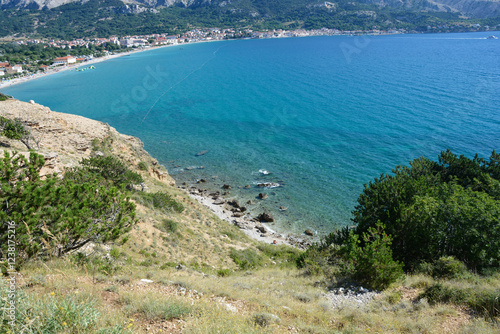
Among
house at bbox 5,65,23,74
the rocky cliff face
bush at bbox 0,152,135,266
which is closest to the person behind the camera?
bush at bbox 0,152,135,266

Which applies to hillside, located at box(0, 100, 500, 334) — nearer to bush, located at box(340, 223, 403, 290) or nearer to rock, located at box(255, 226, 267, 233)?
bush, located at box(340, 223, 403, 290)

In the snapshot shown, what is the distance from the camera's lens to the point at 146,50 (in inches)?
7200

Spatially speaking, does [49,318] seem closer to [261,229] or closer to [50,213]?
[50,213]

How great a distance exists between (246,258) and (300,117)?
147ft

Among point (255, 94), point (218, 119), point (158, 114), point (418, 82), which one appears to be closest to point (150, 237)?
point (218, 119)

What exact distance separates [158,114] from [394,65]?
279ft

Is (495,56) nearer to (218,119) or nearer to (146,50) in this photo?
(218,119)

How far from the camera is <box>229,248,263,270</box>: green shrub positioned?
18.9 meters

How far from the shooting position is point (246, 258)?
20312 millimetres

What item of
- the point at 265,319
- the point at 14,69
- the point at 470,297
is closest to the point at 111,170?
the point at 265,319

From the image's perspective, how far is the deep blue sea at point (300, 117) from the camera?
126 feet

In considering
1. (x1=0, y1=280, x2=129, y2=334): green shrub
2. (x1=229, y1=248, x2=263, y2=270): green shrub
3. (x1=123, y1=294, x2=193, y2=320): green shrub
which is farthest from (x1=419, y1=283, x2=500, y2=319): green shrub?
(x1=229, y1=248, x2=263, y2=270): green shrub

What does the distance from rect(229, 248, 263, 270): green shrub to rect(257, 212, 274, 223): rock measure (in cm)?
961

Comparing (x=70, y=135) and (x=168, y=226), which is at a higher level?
(x=70, y=135)
